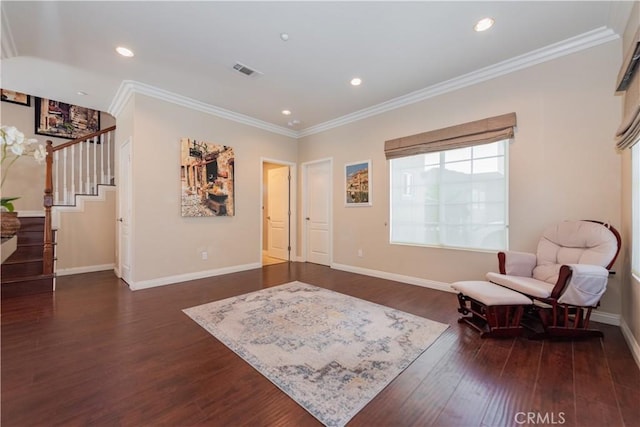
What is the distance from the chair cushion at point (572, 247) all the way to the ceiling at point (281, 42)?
192cm

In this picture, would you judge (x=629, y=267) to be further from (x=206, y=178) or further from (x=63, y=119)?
(x=63, y=119)

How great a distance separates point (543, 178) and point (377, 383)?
9.58 ft

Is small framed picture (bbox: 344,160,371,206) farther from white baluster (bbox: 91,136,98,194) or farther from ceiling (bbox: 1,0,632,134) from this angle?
white baluster (bbox: 91,136,98,194)

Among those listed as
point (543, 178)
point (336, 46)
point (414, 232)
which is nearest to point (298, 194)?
point (414, 232)

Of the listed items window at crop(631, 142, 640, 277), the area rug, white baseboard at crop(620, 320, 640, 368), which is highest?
window at crop(631, 142, 640, 277)

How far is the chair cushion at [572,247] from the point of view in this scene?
2338 millimetres

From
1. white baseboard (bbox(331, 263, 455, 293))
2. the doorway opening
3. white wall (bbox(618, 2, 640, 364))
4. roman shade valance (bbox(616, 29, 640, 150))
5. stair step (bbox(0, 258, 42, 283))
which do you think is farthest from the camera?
the doorway opening

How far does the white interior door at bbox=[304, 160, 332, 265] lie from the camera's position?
545 cm

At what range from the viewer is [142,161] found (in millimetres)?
3754

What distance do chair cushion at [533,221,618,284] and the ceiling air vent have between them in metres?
3.91

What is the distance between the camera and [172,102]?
4023 millimetres

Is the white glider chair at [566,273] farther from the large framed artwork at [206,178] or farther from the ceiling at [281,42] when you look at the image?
the large framed artwork at [206,178]

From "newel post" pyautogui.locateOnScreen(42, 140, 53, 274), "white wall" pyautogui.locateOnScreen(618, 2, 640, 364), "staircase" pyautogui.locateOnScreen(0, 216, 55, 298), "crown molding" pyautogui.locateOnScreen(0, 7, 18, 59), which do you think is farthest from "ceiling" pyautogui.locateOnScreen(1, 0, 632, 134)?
"staircase" pyautogui.locateOnScreen(0, 216, 55, 298)

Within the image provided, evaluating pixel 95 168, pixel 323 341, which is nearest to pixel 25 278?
pixel 95 168
